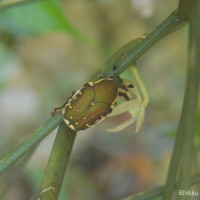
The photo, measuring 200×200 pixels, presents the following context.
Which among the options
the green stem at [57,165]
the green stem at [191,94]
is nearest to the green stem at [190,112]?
the green stem at [191,94]

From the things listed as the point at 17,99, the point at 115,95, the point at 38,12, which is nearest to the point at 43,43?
the point at 17,99

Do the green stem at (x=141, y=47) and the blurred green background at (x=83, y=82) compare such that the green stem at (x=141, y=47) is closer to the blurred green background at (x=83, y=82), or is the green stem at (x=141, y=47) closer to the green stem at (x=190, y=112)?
the green stem at (x=190, y=112)

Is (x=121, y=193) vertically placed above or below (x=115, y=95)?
below

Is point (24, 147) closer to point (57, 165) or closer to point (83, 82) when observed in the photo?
point (57, 165)

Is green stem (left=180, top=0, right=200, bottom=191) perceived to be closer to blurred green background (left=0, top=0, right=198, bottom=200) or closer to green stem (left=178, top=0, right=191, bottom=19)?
green stem (left=178, top=0, right=191, bottom=19)

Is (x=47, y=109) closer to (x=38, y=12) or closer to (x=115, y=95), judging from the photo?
(x=38, y=12)

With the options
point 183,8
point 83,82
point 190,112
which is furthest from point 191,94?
point 83,82
